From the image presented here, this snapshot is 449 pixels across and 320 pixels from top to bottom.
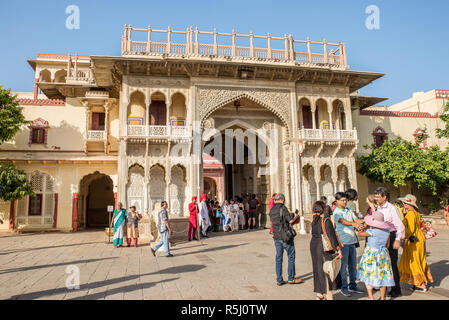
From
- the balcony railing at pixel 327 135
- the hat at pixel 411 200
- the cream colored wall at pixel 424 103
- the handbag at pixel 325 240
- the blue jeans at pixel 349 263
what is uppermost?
the cream colored wall at pixel 424 103

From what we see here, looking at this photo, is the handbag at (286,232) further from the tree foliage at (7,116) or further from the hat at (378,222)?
the tree foliage at (7,116)

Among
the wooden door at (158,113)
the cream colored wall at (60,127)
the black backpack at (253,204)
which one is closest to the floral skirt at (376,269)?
the black backpack at (253,204)

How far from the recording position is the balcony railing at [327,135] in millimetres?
17016

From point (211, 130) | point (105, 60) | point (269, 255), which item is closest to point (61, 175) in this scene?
point (105, 60)

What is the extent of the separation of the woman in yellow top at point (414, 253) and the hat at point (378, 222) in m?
1.07

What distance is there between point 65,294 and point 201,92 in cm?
1256

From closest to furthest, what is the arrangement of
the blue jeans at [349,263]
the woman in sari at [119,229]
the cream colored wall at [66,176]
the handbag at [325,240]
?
the handbag at [325,240]
the blue jeans at [349,263]
the woman in sari at [119,229]
the cream colored wall at [66,176]

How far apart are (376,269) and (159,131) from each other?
499 inches

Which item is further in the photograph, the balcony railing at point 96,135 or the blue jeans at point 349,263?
the balcony railing at point 96,135

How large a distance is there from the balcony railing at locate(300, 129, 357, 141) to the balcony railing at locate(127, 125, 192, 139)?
6185mm

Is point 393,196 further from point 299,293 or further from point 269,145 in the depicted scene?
point 299,293

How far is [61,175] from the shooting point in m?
17.2

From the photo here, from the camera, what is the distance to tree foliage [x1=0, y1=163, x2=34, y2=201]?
1451cm

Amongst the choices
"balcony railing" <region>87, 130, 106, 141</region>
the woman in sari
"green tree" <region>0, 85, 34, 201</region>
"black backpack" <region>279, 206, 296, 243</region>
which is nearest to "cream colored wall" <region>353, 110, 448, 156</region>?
the woman in sari
